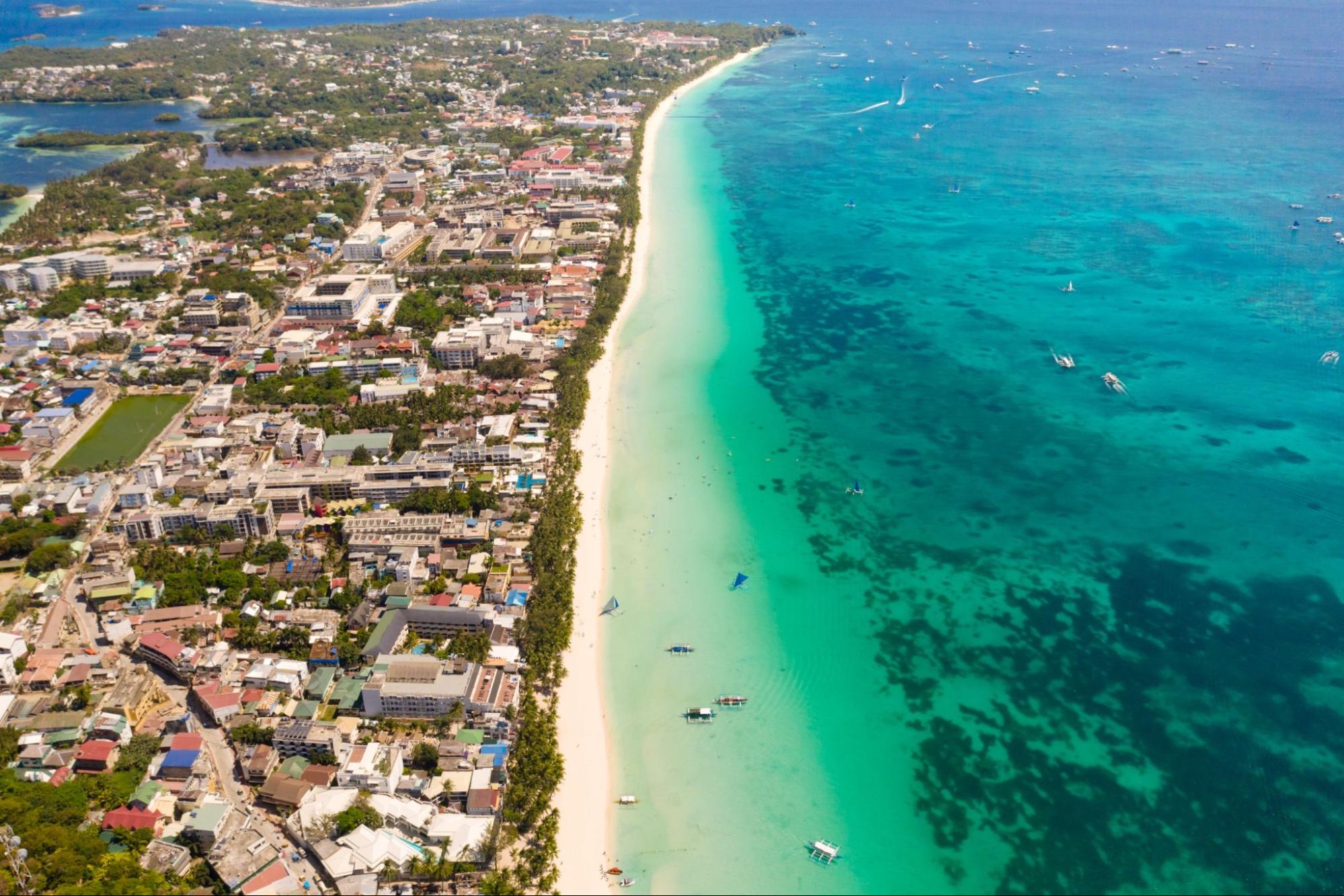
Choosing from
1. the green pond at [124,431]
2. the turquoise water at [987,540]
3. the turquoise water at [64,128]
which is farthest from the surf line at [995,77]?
the green pond at [124,431]

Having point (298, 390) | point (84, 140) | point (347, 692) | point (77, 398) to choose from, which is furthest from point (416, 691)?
point (84, 140)

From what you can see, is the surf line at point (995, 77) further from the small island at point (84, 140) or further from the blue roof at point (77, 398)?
the blue roof at point (77, 398)

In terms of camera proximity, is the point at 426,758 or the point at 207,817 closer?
the point at 207,817

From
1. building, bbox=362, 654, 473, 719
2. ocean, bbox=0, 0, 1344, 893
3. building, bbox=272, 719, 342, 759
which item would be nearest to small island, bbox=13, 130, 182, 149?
ocean, bbox=0, 0, 1344, 893

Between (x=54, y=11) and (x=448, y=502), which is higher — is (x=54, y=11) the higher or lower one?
the higher one

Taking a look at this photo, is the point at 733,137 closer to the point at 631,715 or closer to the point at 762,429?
the point at 762,429

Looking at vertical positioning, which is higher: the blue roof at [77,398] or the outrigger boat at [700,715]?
the blue roof at [77,398]

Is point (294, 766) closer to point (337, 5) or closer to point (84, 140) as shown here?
point (84, 140)
